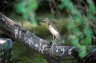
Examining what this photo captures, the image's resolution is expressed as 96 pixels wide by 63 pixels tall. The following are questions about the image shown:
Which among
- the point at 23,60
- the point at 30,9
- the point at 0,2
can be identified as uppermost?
the point at 0,2

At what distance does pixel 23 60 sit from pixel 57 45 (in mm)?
1213

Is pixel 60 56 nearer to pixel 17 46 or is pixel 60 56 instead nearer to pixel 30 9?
pixel 17 46

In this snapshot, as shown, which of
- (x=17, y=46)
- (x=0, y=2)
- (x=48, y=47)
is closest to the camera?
(x=48, y=47)

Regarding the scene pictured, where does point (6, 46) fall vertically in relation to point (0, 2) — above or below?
below

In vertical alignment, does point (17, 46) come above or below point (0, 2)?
below

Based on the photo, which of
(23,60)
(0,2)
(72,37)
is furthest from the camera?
(0,2)

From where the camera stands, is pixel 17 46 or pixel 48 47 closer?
pixel 48 47

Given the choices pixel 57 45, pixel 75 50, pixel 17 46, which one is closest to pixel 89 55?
pixel 75 50

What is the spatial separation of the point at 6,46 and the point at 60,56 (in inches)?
33.0

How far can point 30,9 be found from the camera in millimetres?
1158

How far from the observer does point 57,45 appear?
12.4 feet

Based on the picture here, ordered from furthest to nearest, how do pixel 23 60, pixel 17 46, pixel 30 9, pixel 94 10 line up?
pixel 17 46, pixel 23 60, pixel 94 10, pixel 30 9

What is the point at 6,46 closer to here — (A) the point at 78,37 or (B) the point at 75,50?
(B) the point at 75,50

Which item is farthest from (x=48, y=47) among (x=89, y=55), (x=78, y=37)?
(x=78, y=37)
